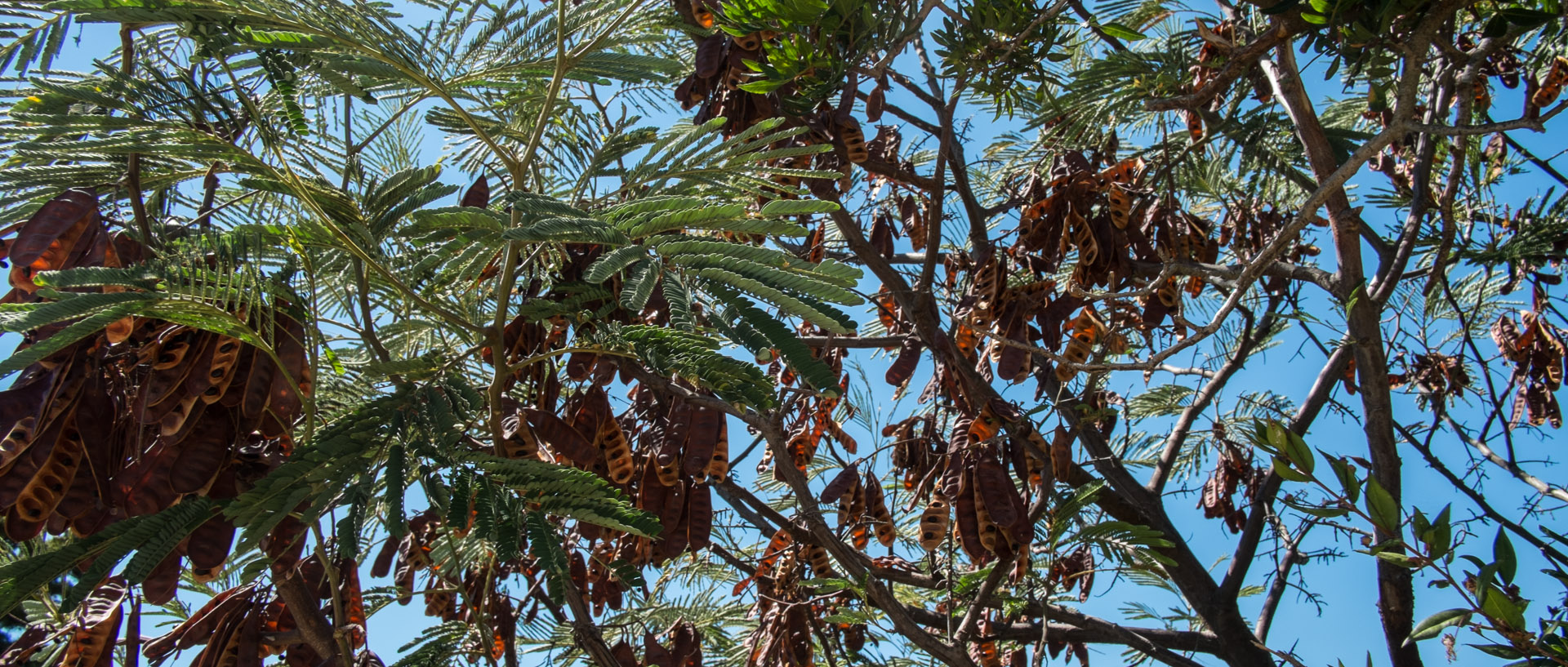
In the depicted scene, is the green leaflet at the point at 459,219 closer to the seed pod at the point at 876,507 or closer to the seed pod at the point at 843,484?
the seed pod at the point at 843,484

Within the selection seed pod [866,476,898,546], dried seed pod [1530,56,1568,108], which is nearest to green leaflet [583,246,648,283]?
seed pod [866,476,898,546]

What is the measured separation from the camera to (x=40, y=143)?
5.55 ft

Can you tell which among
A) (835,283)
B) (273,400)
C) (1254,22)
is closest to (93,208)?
(273,400)

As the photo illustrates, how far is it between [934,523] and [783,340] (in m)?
1.36

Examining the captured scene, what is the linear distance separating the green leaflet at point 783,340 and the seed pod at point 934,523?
1.25m

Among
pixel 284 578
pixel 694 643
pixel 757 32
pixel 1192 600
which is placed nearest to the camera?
pixel 284 578

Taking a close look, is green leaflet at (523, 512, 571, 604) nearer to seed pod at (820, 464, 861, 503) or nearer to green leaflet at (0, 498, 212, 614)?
green leaflet at (0, 498, 212, 614)

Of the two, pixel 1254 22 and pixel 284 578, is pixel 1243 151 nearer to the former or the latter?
pixel 1254 22

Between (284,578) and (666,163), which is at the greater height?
(666,163)

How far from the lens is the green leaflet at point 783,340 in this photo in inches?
56.3

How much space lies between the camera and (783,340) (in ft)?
4.66

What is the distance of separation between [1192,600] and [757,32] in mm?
2476

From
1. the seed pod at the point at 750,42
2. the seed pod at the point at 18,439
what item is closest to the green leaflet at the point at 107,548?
the seed pod at the point at 18,439

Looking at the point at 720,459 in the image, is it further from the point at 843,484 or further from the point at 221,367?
the point at 221,367
